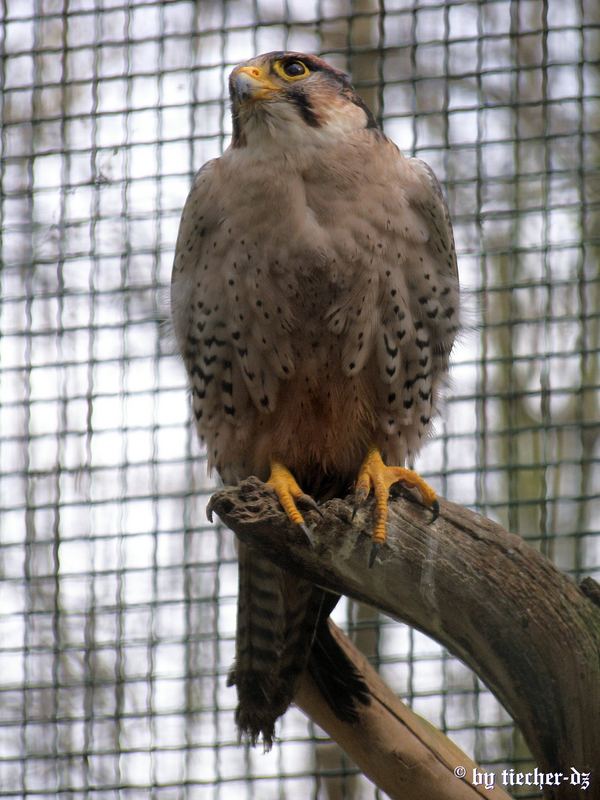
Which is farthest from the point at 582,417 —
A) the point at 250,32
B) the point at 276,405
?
the point at 250,32

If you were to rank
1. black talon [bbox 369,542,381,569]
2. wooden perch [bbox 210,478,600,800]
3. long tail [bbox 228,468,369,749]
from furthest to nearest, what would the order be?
A: long tail [bbox 228,468,369,749] < black talon [bbox 369,542,381,569] < wooden perch [bbox 210,478,600,800]

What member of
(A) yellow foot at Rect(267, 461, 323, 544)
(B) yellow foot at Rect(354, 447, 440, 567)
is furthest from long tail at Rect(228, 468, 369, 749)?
(B) yellow foot at Rect(354, 447, 440, 567)

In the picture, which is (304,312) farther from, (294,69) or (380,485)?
(294,69)

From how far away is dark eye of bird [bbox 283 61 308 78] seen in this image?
134 inches

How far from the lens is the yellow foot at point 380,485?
8.86 ft

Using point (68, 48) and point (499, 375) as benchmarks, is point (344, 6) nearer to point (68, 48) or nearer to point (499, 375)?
point (68, 48)

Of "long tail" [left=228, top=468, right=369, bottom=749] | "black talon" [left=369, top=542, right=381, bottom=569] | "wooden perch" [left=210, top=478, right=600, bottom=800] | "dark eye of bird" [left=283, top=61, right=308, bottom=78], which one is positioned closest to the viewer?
"wooden perch" [left=210, top=478, right=600, bottom=800]

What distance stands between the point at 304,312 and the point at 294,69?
739 mm

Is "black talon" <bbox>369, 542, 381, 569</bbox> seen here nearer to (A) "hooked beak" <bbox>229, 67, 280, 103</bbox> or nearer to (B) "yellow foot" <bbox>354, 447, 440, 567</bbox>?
(B) "yellow foot" <bbox>354, 447, 440, 567</bbox>

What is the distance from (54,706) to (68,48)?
269cm

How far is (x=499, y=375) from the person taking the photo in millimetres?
5242

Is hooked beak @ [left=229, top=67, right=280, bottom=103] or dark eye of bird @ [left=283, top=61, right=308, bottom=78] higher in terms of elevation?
dark eye of bird @ [left=283, top=61, right=308, bottom=78]

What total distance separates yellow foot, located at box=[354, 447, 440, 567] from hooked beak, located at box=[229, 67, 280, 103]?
1.05 meters

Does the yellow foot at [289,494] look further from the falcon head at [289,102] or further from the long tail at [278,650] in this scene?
the falcon head at [289,102]
